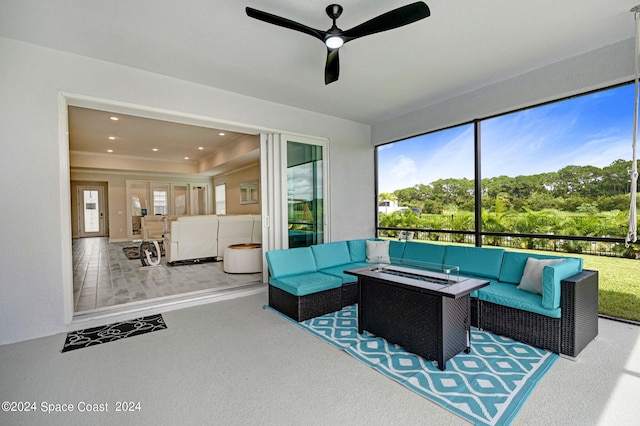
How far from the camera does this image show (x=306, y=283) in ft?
11.3

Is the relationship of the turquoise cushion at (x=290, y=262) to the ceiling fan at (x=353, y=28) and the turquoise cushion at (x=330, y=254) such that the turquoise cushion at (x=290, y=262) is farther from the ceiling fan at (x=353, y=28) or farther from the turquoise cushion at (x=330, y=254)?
the ceiling fan at (x=353, y=28)

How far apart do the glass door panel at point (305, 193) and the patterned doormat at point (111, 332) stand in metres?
2.32

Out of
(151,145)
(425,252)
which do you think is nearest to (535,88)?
(425,252)

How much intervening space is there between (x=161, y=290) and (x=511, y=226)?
5.29 meters

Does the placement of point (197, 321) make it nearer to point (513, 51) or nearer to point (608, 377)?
point (608, 377)

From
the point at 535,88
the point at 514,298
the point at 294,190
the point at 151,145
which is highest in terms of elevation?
the point at 151,145

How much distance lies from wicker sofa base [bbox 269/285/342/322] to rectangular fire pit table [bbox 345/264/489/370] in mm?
638

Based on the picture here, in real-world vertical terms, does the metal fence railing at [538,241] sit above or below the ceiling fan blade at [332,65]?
below

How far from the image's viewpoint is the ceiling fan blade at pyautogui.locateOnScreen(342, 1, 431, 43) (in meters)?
2.09

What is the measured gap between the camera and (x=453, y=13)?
262 cm

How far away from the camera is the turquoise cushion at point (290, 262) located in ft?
12.4

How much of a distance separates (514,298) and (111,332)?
4129mm

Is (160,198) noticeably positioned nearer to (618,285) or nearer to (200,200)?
(200,200)

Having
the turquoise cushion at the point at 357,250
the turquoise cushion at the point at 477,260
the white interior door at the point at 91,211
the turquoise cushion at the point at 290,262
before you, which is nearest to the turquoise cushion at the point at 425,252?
the turquoise cushion at the point at 477,260
